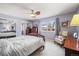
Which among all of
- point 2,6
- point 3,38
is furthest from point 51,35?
point 2,6

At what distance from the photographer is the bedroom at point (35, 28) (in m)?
1.67

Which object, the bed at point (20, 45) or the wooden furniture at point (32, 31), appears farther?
the wooden furniture at point (32, 31)

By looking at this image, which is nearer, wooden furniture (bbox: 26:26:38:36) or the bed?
the bed

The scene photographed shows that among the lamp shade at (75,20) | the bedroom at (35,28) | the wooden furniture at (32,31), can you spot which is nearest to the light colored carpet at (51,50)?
the bedroom at (35,28)

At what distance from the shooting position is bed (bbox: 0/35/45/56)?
1641mm

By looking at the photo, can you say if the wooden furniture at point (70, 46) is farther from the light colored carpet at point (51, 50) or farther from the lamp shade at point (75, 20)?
the lamp shade at point (75, 20)

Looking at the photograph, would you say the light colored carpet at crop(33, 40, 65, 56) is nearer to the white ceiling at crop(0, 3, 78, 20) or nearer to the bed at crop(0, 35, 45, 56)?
the bed at crop(0, 35, 45, 56)

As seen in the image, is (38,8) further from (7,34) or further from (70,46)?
(70,46)

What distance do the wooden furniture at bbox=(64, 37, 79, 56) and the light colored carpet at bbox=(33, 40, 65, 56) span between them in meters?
0.07

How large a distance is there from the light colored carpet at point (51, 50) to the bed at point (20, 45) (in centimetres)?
8

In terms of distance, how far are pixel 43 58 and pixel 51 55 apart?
139 millimetres

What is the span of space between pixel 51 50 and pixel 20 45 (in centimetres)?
49

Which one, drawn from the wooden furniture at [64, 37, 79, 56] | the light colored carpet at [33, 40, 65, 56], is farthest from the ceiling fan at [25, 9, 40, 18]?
the wooden furniture at [64, 37, 79, 56]

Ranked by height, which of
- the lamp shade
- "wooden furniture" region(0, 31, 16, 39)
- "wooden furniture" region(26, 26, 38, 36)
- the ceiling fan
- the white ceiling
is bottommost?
"wooden furniture" region(0, 31, 16, 39)
